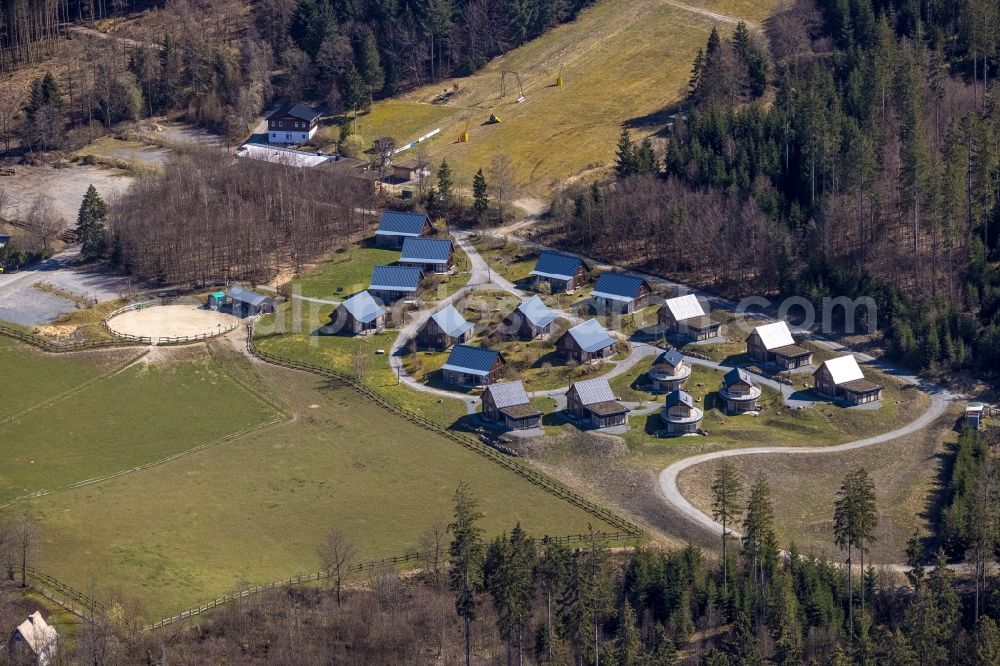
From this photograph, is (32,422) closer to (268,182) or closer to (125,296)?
(125,296)

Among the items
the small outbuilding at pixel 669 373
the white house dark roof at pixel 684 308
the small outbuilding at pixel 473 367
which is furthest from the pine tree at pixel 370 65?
the small outbuilding at pixel 669 373

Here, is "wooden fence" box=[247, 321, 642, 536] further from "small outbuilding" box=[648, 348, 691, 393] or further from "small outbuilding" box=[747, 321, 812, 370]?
"small outbuilding" box=[747, 321, 812, 370]

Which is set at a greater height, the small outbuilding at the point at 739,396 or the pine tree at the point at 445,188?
the pine tree at the point at 445,188

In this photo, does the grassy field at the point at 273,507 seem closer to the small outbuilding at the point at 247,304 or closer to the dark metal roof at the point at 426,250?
the small outbuilding at the point at 247,304

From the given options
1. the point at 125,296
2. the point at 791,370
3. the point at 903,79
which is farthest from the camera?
the point at 903,79

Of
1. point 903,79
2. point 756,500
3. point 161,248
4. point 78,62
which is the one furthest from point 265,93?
point 756,500

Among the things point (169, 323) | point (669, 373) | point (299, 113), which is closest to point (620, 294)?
point (669, 373)

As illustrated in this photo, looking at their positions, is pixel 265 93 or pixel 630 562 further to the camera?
pixel 265 93
